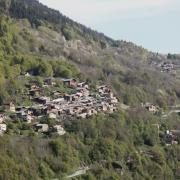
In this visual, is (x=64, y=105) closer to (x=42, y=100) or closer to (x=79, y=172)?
(x=42, y=100)

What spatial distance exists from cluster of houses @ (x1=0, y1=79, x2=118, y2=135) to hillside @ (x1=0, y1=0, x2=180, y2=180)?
0.47m

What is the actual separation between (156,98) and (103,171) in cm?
2578

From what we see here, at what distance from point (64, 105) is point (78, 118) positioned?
12.4 feet

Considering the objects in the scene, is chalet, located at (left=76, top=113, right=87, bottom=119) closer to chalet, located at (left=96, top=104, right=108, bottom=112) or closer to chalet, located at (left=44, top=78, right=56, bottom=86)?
chalet, located at (left=96, top=104, right=108, bottom=112)

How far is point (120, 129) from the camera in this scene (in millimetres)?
50031

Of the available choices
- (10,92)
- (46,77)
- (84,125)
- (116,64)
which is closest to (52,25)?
(116,64)

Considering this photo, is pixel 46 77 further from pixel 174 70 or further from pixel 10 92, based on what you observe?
pixel 174 70

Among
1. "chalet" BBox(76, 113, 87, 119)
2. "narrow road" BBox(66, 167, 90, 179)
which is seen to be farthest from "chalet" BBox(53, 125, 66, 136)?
"chalet" BBox(76, 113, 87, 119)

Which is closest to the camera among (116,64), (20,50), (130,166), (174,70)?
(130,166)

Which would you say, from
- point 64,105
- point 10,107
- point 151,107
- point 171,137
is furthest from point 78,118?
point 151,107

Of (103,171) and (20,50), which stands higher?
(20,50)

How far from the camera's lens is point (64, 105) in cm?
5288

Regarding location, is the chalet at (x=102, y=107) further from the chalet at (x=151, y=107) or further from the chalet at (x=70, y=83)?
the chalet at (x=151, y=107)

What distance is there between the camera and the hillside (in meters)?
41.2
